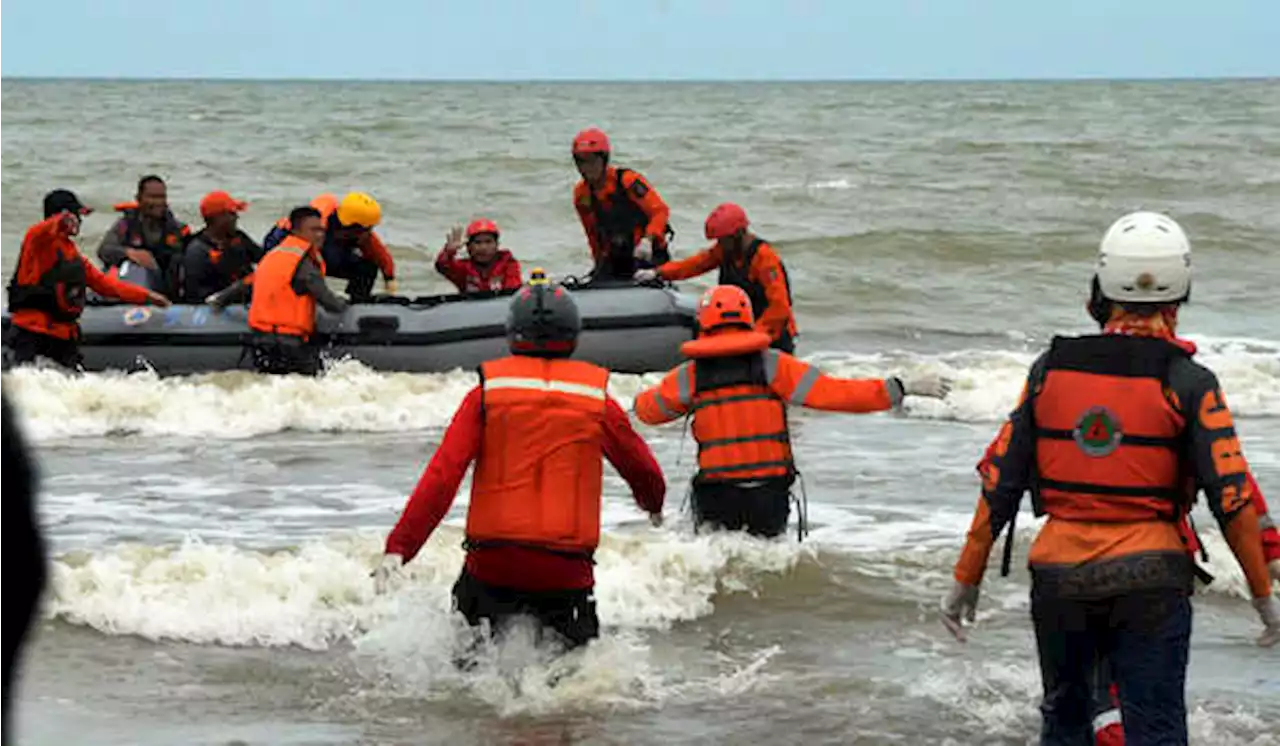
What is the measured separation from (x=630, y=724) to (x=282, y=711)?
105cm

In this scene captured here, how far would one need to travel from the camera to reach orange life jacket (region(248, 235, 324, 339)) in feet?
41.5

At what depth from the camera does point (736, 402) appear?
679cm

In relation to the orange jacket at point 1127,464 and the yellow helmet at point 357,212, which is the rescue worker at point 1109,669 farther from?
the yellow helmet at point 357,212

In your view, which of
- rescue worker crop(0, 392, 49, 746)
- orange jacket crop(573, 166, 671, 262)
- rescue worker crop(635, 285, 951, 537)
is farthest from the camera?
orange jacket crop(573, 166, 671, 262)

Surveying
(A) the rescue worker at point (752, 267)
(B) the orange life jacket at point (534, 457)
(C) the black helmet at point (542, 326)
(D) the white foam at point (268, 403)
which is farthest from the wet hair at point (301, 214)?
(B) the orange life jacket at point (534, 457)

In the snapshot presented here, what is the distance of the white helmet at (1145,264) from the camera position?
13.4 ft

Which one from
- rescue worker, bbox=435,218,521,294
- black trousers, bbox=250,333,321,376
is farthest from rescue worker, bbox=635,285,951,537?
black trousers, bbox=250,333,321,376

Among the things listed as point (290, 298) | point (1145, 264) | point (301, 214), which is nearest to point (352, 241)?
point (290, 298)

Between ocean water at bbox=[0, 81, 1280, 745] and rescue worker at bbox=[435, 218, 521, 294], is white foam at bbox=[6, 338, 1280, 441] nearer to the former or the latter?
ocean water at bbox=[0, 81, 1280, 745]

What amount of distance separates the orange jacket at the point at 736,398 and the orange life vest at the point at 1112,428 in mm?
2455

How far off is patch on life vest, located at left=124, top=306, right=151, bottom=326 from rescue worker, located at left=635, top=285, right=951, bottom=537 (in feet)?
24.0

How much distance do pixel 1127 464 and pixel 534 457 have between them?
→ 1.74 meters

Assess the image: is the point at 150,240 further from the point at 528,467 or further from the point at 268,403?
the point at 528,467

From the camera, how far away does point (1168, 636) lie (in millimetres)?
4008
